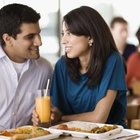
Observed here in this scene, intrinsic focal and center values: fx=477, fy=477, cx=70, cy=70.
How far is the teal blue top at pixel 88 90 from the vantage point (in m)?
2.73

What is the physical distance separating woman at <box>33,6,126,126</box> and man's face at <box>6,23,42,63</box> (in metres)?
0.17

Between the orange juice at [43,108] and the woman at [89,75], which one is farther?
the woman at [89,75]

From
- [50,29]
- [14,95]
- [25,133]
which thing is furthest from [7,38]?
[50,29]

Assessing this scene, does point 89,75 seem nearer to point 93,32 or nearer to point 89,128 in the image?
point 93,32

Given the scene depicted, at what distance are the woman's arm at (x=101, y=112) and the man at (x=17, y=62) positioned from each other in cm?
31

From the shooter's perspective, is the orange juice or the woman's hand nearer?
the orange juice

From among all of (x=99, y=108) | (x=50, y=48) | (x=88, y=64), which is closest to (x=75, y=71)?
(x=88, y=64)

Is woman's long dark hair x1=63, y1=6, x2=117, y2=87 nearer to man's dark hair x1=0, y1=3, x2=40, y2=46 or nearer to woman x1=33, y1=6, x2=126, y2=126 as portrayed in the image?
woman x1=33, y1=6, x2=126, y2=126

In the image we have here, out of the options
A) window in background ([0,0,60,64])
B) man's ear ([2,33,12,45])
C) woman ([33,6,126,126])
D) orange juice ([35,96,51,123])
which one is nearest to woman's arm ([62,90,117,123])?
woman ([33,6,126,126])

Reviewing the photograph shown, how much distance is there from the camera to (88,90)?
109 inches

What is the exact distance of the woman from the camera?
8.90 ft

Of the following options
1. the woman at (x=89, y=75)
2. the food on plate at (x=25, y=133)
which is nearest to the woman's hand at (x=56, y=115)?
the woman at (x=89, y=75)

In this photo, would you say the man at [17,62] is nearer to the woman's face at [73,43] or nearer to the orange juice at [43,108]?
the woman's face at [73,43]

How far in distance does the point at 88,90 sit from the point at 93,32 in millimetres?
340
